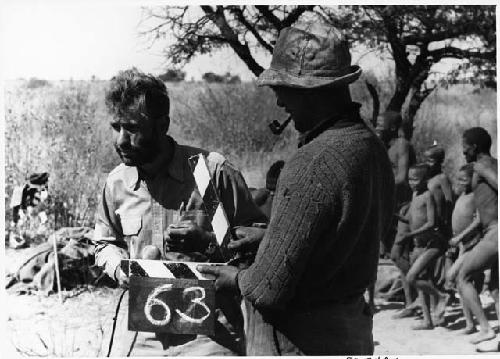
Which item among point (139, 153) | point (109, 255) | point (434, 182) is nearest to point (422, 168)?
point (434, 182)

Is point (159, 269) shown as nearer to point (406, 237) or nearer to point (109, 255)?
point (109, 255)

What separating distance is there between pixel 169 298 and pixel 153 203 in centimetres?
68

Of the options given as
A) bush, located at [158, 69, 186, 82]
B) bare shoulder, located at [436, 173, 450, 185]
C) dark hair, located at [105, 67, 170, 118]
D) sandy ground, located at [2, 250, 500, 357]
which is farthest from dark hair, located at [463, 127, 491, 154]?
dark hair, located at [105, 67, 170, 118]

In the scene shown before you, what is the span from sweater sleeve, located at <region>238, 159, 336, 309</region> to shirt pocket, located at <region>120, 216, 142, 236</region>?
165 centimetres

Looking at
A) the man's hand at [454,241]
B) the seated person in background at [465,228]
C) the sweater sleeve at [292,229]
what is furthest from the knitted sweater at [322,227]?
the man's hand at [454,241]

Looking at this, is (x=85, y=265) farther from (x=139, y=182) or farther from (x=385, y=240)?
(x=139, y=182)

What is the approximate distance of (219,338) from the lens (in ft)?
14.2

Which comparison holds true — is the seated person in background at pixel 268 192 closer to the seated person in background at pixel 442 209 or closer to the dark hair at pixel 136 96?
the seated person in background at pixel 442 209

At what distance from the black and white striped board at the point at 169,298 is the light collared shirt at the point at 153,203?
1.40ft

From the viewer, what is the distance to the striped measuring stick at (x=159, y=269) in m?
3.84

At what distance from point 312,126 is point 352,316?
1.97ft

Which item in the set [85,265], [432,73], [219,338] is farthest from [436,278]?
[219,338]

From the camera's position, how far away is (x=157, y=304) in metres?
4.00

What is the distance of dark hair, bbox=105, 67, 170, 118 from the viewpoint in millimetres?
4559
